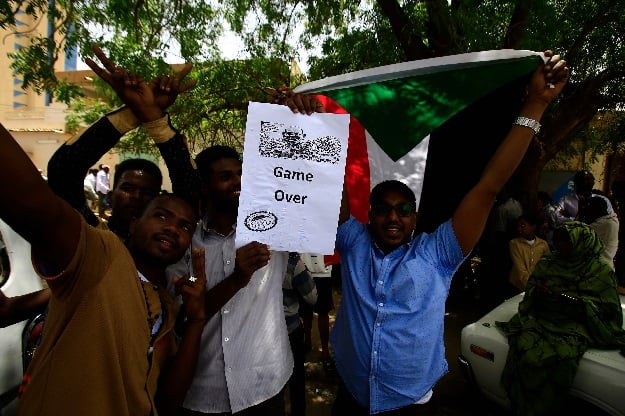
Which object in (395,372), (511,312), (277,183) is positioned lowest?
(511,312)

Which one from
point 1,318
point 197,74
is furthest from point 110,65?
point 197,74

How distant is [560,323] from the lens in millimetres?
3234

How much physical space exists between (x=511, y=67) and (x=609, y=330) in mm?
2189

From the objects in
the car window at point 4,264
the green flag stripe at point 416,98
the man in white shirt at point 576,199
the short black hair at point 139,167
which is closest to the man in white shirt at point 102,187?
the car window at point 4,264

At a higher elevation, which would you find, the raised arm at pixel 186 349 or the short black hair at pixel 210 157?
the short black hair at pixel 210 157

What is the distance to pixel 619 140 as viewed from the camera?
947 centimetres

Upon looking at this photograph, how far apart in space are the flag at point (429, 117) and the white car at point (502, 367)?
1.59 meters

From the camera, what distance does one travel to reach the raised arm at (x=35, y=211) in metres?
0.87

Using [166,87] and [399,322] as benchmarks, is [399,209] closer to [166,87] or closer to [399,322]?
[399,322]

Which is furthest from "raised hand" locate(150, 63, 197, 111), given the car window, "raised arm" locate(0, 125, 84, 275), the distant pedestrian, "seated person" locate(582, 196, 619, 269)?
the distant pedestrian

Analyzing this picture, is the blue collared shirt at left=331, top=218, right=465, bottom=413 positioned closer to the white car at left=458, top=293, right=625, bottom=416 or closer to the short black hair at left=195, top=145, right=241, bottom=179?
the short black hair at left=195, top=145, right=241, bottom=179

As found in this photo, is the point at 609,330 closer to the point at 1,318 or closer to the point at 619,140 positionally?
the point at 1,318

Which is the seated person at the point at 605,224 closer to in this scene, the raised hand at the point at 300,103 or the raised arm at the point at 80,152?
the raised hand at the point at 300,103

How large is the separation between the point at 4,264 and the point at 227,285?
4.86ft
